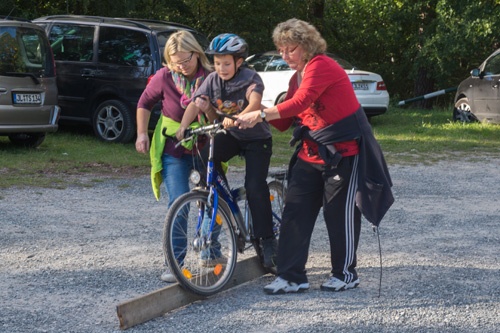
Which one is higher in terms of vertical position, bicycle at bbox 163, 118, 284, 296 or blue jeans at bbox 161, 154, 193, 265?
blue jeans at bbox 161, 154, 193, 265

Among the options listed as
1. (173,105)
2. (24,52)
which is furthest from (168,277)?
(24,52)

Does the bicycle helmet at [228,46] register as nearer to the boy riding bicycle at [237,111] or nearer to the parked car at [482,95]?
the boy riding bicycle at [237,111]

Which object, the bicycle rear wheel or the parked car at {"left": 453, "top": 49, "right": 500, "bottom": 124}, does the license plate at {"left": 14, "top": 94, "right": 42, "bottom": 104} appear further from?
the parked car at {"left": 453, "top": 49, "right": 500, "bottom": 124}

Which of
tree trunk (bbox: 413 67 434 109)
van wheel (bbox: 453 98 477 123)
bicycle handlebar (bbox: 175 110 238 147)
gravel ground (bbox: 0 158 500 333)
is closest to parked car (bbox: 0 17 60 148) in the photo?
gravel ground (bbox: 0 158 500 333)

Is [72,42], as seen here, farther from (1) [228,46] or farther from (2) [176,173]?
(1) [228,46]

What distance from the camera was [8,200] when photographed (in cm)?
921

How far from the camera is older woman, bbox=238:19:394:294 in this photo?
570 centimetres

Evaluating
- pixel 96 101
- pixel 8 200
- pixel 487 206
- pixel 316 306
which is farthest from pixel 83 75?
pixel 316 306

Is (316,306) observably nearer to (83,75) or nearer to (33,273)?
(33,273)

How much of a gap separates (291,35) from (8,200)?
4.61m

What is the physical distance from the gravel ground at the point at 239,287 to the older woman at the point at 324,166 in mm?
256

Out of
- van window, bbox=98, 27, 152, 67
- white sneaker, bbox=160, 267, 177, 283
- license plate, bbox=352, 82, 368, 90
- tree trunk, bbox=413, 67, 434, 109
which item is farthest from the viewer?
tree trunk, bbox=413, 67, 434, 109

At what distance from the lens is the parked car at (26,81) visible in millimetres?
12219

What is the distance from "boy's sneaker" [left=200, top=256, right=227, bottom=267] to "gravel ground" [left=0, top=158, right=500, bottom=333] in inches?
8.5
